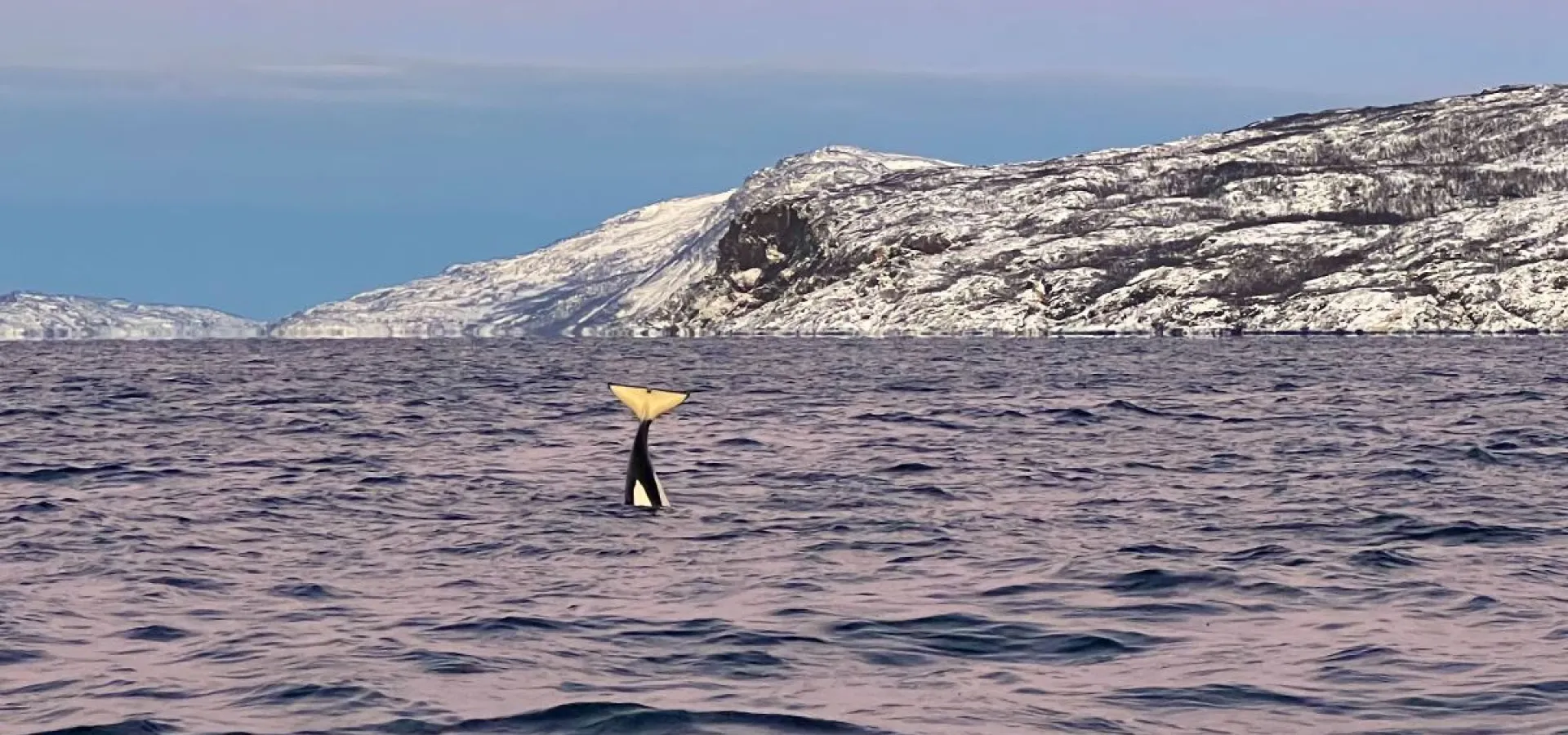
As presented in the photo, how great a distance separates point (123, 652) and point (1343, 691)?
13.0 m

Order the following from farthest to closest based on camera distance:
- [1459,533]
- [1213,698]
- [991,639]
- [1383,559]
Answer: [1459,533] < [1383,559] < [991,639] < [1213,698]

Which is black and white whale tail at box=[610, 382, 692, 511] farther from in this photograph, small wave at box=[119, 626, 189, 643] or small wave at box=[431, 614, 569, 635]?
small wave at box=[119, 626, 189, 643]

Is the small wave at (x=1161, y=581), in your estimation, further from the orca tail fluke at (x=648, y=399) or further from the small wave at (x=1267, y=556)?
the orca tail fluke at (x=648, y=399)

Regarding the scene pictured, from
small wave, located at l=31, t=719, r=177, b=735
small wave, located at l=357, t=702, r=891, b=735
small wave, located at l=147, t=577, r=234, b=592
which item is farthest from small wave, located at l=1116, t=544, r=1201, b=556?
small wave, located at l=31, t=719, r=177, b=735

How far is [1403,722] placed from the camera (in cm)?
1902

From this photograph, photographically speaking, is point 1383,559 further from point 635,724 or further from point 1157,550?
point 635,724

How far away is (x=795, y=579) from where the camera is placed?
93.2ft

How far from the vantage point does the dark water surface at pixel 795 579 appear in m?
20.1

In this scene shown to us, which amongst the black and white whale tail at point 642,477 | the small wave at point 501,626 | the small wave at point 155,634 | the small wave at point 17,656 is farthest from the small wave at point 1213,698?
the black and white whale tail at point 642,477

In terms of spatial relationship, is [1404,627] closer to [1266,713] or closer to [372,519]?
[1266,713]

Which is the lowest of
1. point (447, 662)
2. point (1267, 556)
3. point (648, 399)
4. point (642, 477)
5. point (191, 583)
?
point (1267, 556)

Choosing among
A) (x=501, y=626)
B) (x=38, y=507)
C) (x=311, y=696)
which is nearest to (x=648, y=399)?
(x=38, y=507)

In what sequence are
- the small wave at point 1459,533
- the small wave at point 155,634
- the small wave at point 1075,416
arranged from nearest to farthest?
the small wave at point 155,634, the small wave at point 1459,533, the small wave at point 1075,416

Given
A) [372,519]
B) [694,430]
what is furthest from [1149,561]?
[694,430]
